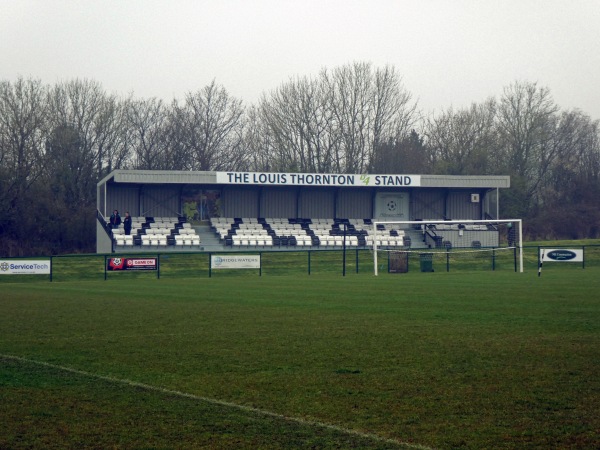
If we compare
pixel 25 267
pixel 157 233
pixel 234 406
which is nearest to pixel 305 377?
pixel 234 406

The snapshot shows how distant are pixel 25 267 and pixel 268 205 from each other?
2665 cm

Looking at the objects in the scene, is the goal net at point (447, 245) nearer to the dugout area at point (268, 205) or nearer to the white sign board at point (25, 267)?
the dugout area at point (268, 205)

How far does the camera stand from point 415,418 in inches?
334

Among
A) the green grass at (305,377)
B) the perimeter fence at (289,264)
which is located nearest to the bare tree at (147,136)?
the perimeter fence at (289,264)

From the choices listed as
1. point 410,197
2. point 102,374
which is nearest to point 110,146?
point 410,197

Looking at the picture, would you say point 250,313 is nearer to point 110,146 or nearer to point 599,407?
point 599,407

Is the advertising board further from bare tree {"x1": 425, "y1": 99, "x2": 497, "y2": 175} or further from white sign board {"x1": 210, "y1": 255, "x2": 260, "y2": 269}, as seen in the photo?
bare tree {"x1": 425, "y1": 99, "x2": 497, "y2": 175}

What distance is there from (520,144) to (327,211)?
26461 millimetres

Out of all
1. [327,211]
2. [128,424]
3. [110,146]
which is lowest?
[128,424]

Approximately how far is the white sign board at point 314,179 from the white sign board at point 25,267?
779 inches

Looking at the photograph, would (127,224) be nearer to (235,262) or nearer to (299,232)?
(299,232)

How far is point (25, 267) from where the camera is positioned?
4172cm

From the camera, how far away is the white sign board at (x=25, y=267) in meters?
41.2

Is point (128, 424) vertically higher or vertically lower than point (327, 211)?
lower
